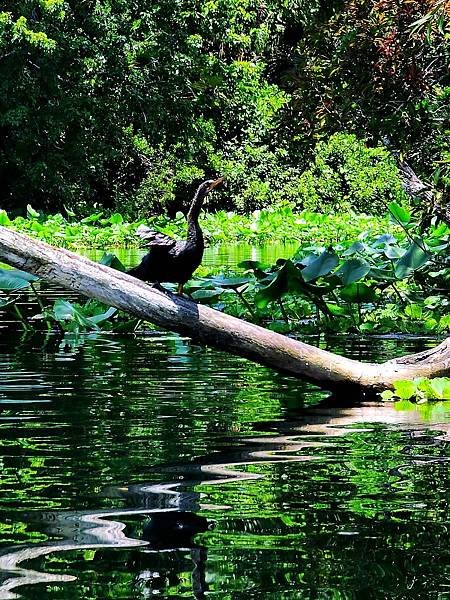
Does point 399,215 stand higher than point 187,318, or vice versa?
point 399,215

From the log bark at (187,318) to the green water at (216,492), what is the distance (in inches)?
6.6

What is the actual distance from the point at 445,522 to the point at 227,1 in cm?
2668

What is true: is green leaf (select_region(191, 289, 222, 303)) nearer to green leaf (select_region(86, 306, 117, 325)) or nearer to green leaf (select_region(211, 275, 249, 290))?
green leaf (select_region(211, 275, 249, 290))

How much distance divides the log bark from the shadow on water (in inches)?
6.2

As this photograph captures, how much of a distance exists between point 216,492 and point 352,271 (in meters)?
4.90

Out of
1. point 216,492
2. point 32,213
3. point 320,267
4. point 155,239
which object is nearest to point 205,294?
point 320,267

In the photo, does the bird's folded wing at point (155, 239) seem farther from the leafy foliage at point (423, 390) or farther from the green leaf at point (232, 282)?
the green leaf at point (232, 282)

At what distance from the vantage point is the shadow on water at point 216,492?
2.46m

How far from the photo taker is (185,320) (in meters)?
5.17

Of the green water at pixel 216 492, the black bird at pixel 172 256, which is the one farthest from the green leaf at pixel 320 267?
the black bird at pixel 172 256

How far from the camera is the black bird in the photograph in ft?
18.6

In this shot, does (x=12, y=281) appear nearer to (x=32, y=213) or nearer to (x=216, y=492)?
(x=216, y=492)

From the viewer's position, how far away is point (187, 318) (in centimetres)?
517

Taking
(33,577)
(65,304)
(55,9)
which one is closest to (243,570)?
(33,577)
